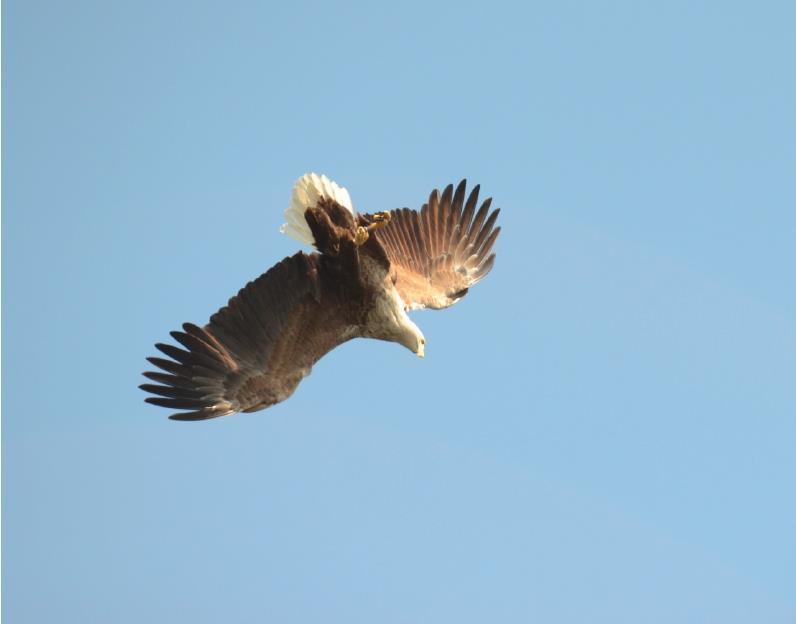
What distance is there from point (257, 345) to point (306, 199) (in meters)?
1.45

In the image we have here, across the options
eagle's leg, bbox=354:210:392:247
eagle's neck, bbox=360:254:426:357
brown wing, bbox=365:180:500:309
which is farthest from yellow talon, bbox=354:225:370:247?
brown wing, bbox=365:180:500:309

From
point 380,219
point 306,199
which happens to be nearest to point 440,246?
point 380,219

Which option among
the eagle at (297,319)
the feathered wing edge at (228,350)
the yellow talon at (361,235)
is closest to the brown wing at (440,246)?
the eagle at (297,319)

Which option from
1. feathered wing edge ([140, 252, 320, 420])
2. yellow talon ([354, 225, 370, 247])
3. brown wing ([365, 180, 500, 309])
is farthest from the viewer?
brown wing ([365, 180, 500, 309])

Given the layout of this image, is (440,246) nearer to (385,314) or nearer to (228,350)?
(385,314)

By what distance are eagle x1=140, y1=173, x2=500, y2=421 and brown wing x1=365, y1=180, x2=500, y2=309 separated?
354 mm

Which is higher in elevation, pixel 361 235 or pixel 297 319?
pixel 361 235

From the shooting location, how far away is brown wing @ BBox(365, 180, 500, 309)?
13.4 m

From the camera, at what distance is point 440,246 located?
543 inches

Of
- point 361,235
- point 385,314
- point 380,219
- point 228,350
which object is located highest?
point 380,219

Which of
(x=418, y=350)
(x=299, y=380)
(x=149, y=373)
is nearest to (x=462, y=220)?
(x=418, y=350)

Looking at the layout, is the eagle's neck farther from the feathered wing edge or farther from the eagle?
the feathered wing edge

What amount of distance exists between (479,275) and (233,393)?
3414mm

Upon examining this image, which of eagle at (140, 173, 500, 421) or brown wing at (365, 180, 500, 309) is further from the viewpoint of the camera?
brown wing at (365, 180, 500, 309)
